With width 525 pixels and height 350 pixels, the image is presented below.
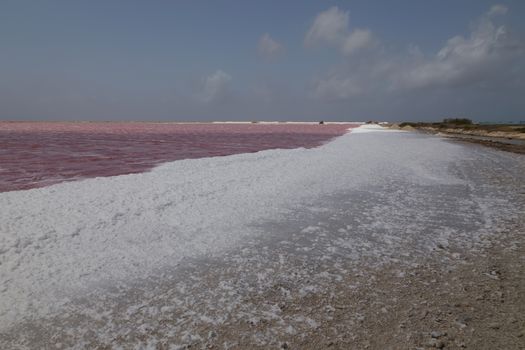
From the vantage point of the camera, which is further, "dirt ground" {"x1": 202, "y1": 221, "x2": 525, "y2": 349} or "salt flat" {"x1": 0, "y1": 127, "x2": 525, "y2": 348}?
"salt flat" {"x1": 0, "y1": 127, "x2": 525, "y2": 348}

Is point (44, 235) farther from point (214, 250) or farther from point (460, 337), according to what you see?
point (460, 337)

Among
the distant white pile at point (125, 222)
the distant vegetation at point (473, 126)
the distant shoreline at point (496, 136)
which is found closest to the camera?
the distant white pile at point (125, 222)

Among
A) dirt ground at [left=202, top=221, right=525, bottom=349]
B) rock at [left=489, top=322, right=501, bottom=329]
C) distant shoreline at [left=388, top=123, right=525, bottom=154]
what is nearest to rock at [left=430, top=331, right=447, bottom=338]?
dirt ground at [left=202, top=221, right=525, bottom=349]

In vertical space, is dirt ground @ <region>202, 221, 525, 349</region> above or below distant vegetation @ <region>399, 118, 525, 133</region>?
below

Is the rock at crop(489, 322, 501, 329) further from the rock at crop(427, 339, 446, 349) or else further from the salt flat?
the salt flat

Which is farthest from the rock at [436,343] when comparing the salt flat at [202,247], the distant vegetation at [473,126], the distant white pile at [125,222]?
the distant vegetation at [473,126]

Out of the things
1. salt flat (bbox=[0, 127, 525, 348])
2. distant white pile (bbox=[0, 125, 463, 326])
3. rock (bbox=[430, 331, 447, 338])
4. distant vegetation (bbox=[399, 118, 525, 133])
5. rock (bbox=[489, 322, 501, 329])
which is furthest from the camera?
distant vegetation (bbox=[399, 118, 525, 133])

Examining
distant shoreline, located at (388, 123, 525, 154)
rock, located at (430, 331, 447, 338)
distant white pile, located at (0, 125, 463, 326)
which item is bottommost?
rock, located at (430, 331, 447, 338)

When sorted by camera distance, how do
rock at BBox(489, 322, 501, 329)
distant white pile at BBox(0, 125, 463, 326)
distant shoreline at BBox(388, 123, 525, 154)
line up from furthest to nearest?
distant shoreline at BBox(388, 123, 525, 154) < distant white pile at BBox(0, 125, 463, 326) < rock at BBox(489, 322, 501, 329)

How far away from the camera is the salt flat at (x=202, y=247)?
12.1 ft

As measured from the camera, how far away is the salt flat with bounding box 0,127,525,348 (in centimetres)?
367

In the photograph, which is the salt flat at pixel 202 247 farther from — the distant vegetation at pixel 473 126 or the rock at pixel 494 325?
the distant vegetation at pixel 473 126

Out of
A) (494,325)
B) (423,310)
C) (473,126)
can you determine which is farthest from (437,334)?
(473,126)

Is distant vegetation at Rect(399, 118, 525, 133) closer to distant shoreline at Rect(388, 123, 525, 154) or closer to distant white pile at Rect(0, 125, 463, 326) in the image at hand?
distant shoreline at Rect(388, 123, 525, 154)
